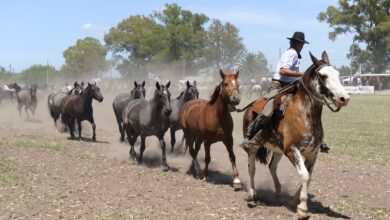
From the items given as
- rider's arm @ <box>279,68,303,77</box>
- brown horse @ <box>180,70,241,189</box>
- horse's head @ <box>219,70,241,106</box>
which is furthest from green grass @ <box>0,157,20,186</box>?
rider's arm @ <box>279,68,303,77</box>

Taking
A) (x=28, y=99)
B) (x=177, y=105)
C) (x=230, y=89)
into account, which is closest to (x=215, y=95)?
(x=230, y=89)

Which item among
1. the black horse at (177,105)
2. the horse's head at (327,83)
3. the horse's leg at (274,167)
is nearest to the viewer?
the horse's head at (327,83)

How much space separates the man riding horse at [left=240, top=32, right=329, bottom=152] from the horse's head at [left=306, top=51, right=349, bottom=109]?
585mm

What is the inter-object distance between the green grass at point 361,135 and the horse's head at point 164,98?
5.08 metres

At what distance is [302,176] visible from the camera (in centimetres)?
725

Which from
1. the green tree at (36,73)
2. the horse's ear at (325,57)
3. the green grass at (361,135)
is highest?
the green tree at (36,73)

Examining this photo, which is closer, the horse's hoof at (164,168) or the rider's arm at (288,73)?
the rider's arm at (288,73)

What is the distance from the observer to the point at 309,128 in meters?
7.38

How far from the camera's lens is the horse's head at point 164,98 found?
39.9 feet

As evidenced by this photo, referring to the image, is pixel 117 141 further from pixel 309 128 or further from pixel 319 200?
pixel 309 128

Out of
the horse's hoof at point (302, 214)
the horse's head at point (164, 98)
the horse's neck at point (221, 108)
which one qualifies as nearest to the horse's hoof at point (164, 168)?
the horse's head at point (164, 98)

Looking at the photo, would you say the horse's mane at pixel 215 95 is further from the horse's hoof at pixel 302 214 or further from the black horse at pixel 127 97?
the black horse at pixel 127 97

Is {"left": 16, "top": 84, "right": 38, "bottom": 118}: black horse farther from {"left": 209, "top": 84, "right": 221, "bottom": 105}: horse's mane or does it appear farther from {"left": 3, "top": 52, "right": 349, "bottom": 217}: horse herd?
{"left": 209, "top": 84, "right": 221, "bottom": 105}: horse's mane

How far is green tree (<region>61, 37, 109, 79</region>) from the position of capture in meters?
95.9
